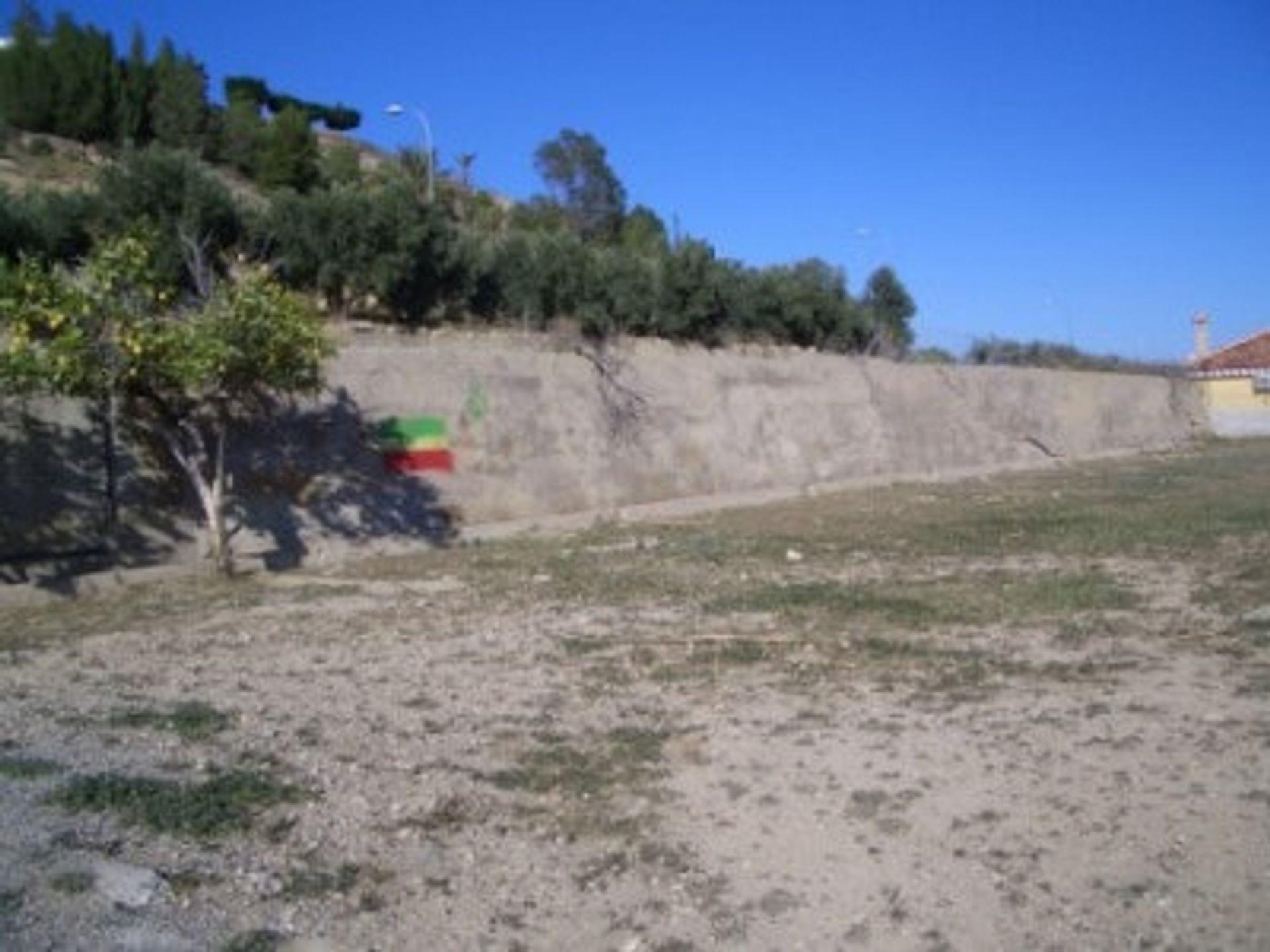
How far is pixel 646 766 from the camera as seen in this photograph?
7441mm

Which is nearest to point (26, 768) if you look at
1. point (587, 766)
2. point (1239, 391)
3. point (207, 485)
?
point (587, 766)

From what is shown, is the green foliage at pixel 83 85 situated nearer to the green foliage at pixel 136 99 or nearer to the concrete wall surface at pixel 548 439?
the green foliage at pixel 136 99

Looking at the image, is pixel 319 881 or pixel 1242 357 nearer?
pixel 319 881

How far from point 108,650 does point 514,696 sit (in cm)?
372

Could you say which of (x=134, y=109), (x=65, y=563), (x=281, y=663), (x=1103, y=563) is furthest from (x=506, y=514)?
(x=134, y=109)

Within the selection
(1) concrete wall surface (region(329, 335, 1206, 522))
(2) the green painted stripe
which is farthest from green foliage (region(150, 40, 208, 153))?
(2) the green painted stripe

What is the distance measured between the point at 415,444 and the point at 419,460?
0.25 m

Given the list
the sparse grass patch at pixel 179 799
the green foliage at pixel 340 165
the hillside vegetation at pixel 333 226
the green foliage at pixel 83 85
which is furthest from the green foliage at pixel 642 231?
the sparse grass patch at pixel 179 799

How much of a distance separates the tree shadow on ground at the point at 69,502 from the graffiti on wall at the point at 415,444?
12.9ft

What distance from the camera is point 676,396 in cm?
2564

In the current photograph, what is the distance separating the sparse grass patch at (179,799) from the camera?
20.1 feet

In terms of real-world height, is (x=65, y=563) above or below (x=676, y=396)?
below

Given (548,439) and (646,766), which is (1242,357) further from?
(646,766)

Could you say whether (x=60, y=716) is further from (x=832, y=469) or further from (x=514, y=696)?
(x=832, y=469)
